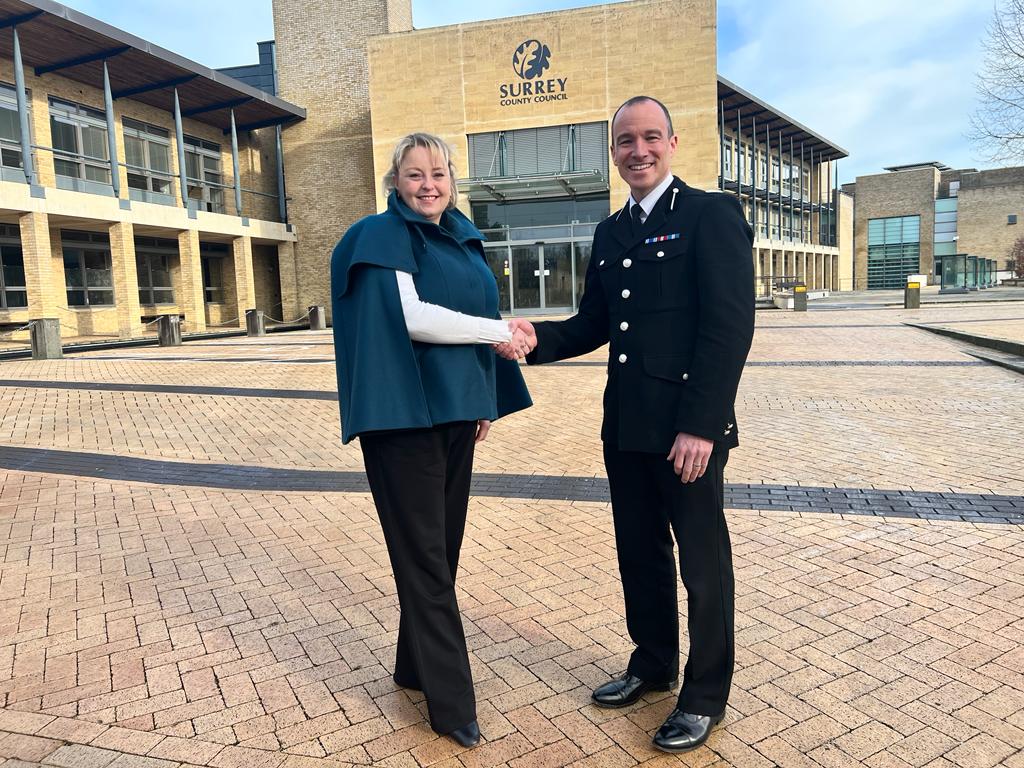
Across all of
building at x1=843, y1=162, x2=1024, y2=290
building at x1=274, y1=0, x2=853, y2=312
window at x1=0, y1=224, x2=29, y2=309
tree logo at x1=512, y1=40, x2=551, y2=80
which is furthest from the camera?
building at x1=843, y1=162, x2=1024, y2=290

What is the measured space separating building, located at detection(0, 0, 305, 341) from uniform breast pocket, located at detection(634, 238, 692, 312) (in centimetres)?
2263

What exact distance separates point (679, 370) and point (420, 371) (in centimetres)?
81

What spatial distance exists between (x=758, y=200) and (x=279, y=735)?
48.1m

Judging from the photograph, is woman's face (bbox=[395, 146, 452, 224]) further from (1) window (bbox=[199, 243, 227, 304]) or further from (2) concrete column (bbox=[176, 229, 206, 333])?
(1) window (bbox=[199, 243, 227, 304])

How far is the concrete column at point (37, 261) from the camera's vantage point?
2127cm

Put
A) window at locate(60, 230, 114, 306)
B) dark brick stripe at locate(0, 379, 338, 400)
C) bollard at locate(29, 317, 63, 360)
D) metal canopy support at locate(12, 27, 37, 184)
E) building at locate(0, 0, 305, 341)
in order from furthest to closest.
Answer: window at locate(60, 230, 114, 306) → building at locate(0, 0, 305, 341) → metal canopy support at locate(12, 27, 37, 184) → bollard at locate(29, 317, 63, 360) → dark brick stripe at locate(0, 379, 338, 400)

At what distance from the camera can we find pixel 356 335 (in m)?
2.32

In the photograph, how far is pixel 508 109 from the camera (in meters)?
29.9

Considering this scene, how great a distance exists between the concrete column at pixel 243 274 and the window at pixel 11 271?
7.97 m

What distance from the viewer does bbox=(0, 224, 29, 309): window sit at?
23.2 meters

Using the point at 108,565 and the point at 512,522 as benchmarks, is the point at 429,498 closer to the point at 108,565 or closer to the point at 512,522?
the point at 512,522

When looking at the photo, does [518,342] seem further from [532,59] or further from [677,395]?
[532,59]

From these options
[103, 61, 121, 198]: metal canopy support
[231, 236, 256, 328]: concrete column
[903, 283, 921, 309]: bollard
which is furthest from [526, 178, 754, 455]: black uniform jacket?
[231, 236, 256, 328]: concrete column

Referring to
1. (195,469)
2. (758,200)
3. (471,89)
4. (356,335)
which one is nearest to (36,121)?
(471,89)
